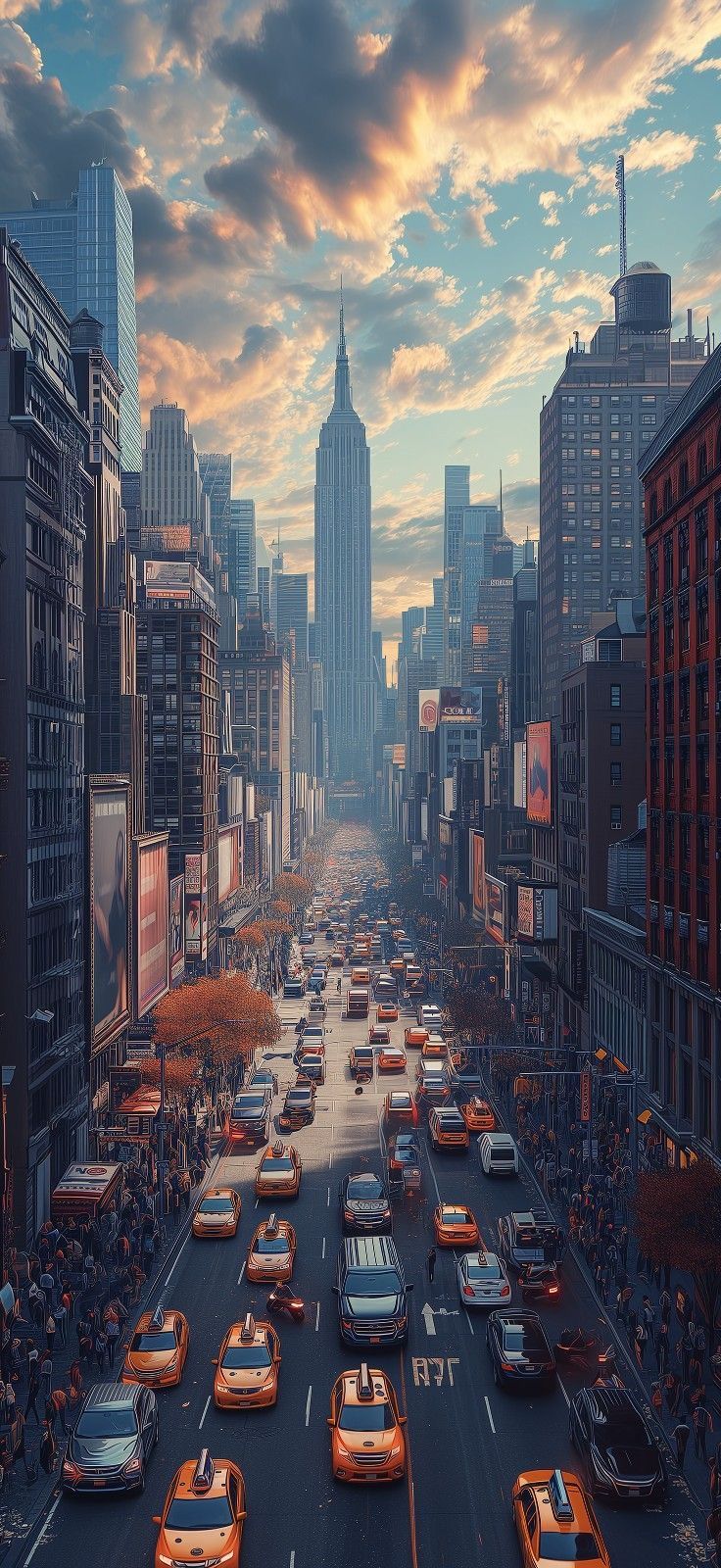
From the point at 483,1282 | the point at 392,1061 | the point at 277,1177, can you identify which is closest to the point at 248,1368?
the point at 483,1282

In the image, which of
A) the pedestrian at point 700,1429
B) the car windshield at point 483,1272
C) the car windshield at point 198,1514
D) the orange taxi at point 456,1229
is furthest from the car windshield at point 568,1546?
the orange taxi at point 456,1229

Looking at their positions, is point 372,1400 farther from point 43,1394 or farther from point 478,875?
point 478,875

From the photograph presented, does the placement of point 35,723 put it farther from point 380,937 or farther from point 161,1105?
point 380,937

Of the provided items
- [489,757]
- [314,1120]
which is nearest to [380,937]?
[489,757]

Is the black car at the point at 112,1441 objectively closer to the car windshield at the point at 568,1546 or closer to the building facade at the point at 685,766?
the car windshield at the point at 568,1546

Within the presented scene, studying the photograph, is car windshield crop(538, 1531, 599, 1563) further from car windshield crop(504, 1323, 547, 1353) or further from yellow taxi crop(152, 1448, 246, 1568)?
car windshield crop(504, 1323, 547, 1353)
